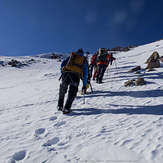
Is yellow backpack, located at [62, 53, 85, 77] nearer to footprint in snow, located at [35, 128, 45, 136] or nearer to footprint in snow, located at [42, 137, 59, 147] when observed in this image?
footprint in snow, located at [35, 128, 45, 136]

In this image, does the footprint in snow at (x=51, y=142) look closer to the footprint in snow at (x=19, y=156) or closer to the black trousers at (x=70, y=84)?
the footprint in snow at (x=19, y=156)

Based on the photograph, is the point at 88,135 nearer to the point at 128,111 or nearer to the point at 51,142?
the point at 51,142

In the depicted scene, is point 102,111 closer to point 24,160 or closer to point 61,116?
point 61,116

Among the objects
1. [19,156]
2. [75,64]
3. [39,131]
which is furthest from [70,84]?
[19,156]

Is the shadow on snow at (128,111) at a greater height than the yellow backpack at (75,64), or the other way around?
the yellow backpack at (75,64)

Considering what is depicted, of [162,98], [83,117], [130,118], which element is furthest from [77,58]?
[162,98]

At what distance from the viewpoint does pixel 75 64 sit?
434 cm

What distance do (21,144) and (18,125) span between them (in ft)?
3.67

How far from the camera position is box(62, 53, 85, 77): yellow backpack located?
4.28 metres

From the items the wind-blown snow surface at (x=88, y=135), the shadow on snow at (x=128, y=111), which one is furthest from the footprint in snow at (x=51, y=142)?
the shadow on snow at (x=128, y=111)

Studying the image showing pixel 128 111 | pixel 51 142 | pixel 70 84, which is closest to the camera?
pixel 51 142

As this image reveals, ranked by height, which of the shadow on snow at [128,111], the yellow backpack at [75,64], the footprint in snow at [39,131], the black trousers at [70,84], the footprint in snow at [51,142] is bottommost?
the footprint in snow at [51,142]

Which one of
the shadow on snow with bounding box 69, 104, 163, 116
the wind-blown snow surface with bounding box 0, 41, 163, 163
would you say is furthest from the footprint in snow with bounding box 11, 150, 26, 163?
the shadow on snow with bounding box 69, 104, 163, 116

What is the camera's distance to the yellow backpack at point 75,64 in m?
4.28
